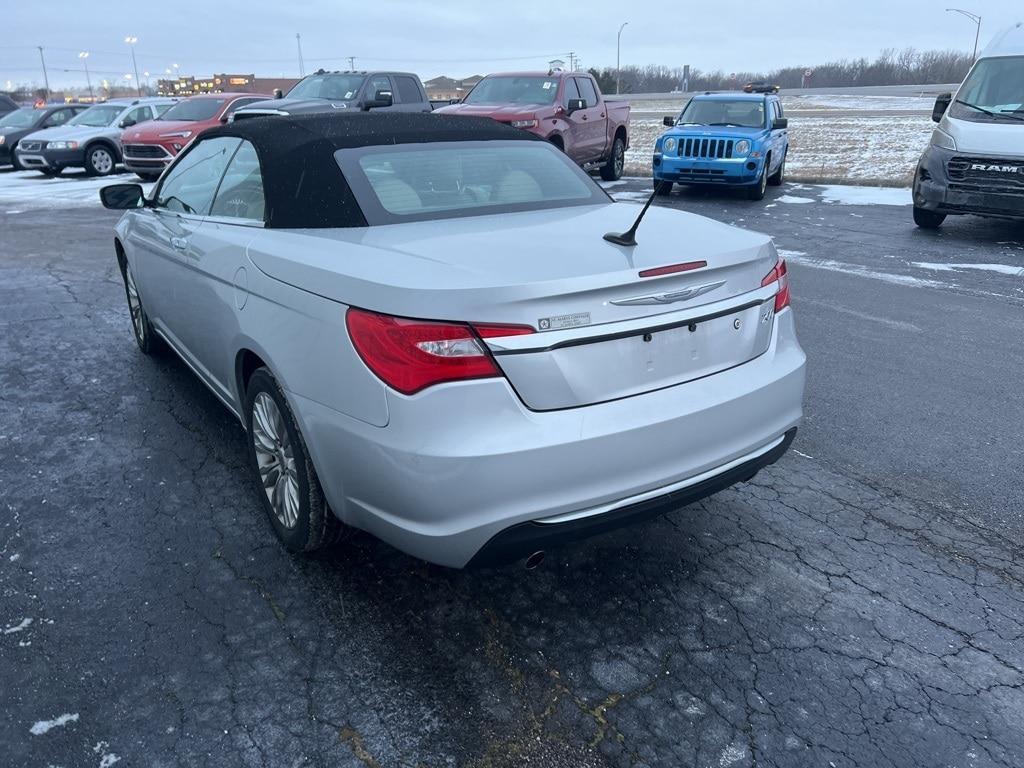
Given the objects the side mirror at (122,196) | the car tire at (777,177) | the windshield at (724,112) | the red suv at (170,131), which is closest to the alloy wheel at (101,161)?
the red suv at (170,131)

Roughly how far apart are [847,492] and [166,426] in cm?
357

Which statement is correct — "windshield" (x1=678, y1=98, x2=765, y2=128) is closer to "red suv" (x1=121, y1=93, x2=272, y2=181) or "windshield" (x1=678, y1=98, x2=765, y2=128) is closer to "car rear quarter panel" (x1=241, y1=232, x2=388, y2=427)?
"red suv" (x1=121, y1=93, x2=272, y2=181)

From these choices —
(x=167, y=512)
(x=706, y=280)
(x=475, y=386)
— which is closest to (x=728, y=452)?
(x=706, y=280)

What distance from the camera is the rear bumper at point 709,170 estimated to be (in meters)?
13.1

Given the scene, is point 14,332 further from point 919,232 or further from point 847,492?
point 919,232

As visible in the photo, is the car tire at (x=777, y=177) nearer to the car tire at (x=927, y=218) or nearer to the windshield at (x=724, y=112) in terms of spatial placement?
the windshield at (x=724, y=112)

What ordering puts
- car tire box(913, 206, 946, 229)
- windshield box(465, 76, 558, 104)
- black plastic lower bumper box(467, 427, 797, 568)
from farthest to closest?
windshield box(465, 76, 558, 104), car tire box(913, 206, 946, 229), black plastic lower bumper box(467, 427, 797, 568)

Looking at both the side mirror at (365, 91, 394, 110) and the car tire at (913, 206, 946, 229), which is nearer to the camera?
the car tire at (913, 206, 946, 229)

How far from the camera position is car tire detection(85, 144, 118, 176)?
19734mm

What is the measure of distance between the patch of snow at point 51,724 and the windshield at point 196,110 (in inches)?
707

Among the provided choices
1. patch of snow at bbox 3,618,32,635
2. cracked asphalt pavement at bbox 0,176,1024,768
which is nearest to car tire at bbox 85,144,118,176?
cracked asphalt pavement at bbox 0,176,1024,768

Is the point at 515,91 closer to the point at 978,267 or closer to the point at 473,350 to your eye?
the point at 978,267

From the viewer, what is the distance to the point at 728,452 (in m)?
2.82

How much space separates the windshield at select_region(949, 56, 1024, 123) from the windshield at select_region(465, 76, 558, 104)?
264 inches
